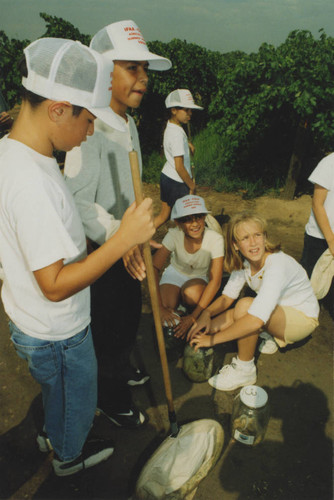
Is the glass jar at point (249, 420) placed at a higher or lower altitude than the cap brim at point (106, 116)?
lower

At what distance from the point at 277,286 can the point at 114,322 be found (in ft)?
4.10

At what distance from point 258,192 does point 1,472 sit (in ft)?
19.4

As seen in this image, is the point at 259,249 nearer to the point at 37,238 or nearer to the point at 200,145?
the point at 37,238

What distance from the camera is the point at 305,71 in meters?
4.82

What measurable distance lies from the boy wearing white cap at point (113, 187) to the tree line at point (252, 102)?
11.4 feet

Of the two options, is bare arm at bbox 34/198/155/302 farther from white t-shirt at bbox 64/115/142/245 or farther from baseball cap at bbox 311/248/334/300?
baseball cap at bbox 311/248/334/300

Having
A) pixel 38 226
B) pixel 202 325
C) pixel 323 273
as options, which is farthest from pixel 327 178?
pixel 38 226

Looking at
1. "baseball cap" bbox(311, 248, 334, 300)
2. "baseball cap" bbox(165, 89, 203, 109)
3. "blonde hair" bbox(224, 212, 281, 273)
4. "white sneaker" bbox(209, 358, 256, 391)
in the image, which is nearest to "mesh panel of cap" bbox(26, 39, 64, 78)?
"blonde hair" bbox(224, 212, 281, 273)

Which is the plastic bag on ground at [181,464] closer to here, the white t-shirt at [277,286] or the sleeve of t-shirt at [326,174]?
the white t-shirt at [277,286]

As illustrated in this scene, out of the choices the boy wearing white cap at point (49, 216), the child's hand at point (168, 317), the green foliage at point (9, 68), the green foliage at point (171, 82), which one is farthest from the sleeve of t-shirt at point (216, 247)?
the green foliage at point (9, 68)

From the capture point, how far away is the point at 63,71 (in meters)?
1.27

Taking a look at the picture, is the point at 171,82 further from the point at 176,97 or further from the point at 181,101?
the point at 181,101

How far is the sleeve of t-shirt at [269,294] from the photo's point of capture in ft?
8.14

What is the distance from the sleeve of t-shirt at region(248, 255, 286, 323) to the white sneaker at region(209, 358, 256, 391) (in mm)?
676
